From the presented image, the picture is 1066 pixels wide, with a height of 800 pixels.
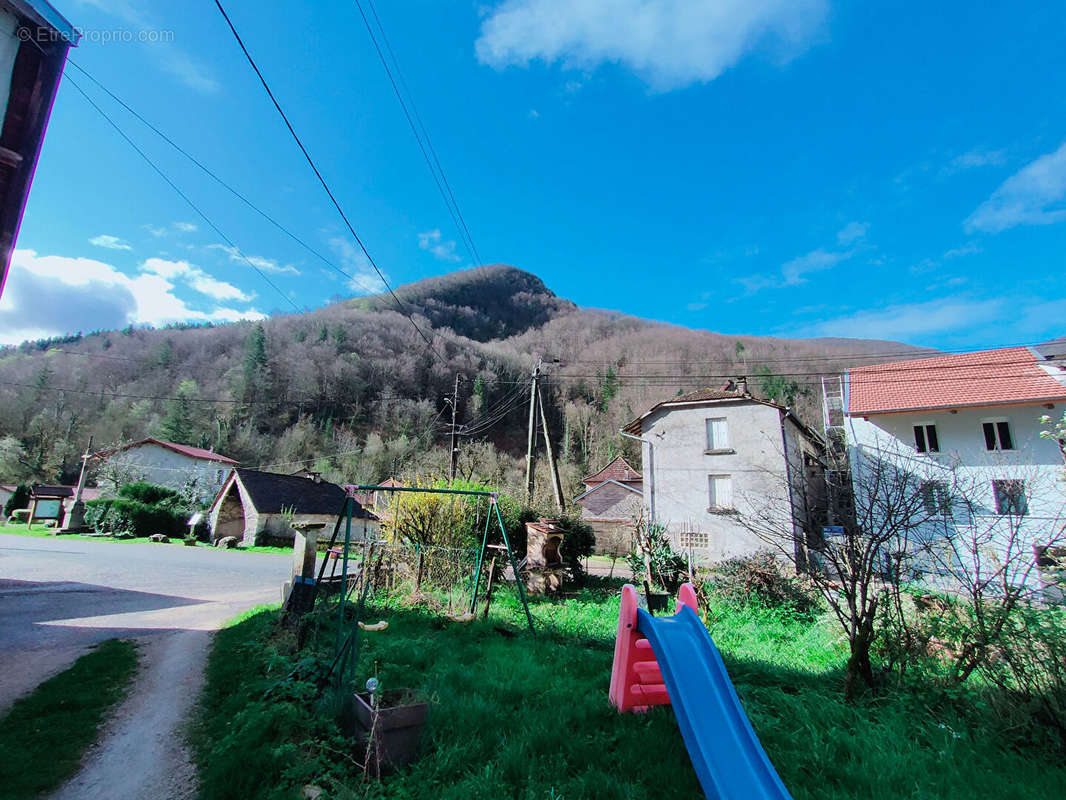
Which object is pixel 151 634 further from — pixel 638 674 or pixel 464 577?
pixel 638 674

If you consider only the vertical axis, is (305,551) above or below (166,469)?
below

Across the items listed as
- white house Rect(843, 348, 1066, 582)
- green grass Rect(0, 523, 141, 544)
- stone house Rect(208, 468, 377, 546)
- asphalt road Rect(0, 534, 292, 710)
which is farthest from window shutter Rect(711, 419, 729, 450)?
green grass Rect(0, 523, 141, 544)

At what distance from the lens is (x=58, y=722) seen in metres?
4.27

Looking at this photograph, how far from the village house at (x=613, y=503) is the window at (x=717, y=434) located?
8158 mm

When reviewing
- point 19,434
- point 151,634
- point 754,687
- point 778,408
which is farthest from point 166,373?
point 754,687

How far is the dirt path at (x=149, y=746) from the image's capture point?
3.37 metres

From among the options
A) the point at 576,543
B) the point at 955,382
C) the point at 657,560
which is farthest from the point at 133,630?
the point at 955,382

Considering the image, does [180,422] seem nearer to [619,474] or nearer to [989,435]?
[619,474]

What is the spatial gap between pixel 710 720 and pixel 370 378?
6423cm

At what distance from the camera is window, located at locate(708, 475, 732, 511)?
19.8m

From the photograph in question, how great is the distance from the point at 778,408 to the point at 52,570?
82.6 feet

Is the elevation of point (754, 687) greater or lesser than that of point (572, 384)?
lesser

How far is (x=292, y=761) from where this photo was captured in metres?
3.46

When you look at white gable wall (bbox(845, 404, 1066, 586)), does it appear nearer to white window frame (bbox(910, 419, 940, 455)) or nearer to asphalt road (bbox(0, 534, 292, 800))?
white window frame (bbox(910, 419, 940, 455))
